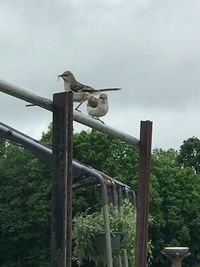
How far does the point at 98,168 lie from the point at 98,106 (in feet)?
111

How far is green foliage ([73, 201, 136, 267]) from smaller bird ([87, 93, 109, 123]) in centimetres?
102

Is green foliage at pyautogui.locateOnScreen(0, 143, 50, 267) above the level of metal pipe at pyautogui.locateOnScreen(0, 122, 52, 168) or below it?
above

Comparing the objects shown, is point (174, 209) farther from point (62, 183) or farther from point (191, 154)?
point (62, 183)

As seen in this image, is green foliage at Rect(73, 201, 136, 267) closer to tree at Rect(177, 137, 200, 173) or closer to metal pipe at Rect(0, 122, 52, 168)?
metal pipe at Rect(0, 122, 52, 168)

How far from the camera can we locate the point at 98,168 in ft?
133

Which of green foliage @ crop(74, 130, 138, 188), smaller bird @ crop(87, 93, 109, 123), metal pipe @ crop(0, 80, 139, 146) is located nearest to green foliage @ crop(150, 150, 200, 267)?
green foliage @ crop(74, 130, 138, 188)

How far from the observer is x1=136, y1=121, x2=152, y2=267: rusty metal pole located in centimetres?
698

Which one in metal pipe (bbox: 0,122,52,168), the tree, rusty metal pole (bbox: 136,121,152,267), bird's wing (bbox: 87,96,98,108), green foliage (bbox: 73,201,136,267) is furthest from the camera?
the tree

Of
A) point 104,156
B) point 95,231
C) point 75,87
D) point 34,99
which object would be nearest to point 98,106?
point 75,87

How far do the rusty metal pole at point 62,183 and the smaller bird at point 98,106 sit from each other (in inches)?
61.6

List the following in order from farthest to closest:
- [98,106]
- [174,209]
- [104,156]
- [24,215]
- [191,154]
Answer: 1. [191,154]
2. [174,209]
3. [104,156]
4. [24,215]
5. [98,106]

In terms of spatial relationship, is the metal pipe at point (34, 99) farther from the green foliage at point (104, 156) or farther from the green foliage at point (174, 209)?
the green foliage at point (174, 209)

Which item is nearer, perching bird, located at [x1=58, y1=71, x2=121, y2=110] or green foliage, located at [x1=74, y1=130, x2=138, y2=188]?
perching bird, located at [x1=58, y1=71, x2=121, y2=110]

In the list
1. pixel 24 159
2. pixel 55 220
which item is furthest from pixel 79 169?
pixel 24 159
